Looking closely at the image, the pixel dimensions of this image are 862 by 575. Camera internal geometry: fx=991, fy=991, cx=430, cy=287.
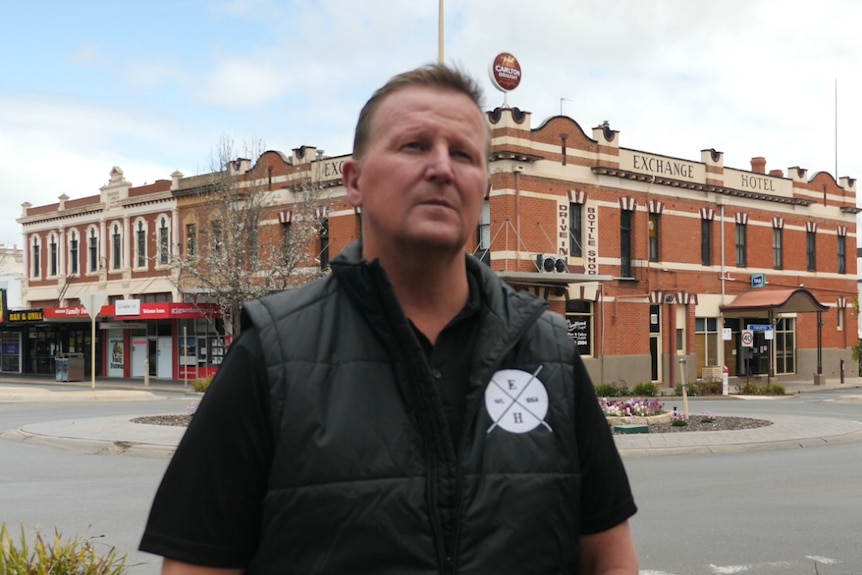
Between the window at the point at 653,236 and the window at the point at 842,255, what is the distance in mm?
13835

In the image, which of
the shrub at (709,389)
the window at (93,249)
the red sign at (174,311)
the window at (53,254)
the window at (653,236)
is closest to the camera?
the shrub at (709,389)

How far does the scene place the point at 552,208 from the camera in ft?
111

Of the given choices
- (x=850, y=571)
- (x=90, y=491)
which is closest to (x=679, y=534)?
(x=850, y=571)

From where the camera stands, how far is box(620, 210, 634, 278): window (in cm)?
3634

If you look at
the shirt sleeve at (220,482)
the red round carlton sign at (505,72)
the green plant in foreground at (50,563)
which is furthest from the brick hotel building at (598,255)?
the shirt sleeve at (220,482)

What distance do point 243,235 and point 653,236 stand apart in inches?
640

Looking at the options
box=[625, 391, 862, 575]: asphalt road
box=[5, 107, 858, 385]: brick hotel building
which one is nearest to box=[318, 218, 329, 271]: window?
box=[5, 107, 858, 385]: brick hotel building

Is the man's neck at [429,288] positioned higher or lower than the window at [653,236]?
lower

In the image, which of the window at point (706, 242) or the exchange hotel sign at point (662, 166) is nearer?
the exchange hotel sign at point (662, 166)

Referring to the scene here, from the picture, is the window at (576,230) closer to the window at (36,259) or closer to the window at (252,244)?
the window at (252,244)

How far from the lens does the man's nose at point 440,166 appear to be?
2.27 meters

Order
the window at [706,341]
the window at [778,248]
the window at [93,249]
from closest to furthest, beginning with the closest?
1. the window at [706,341]
2. the window at [778,248]
3. the window at [93,249]

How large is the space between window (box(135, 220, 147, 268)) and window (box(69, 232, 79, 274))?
201 inches

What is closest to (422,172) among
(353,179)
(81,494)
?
(353,179)
